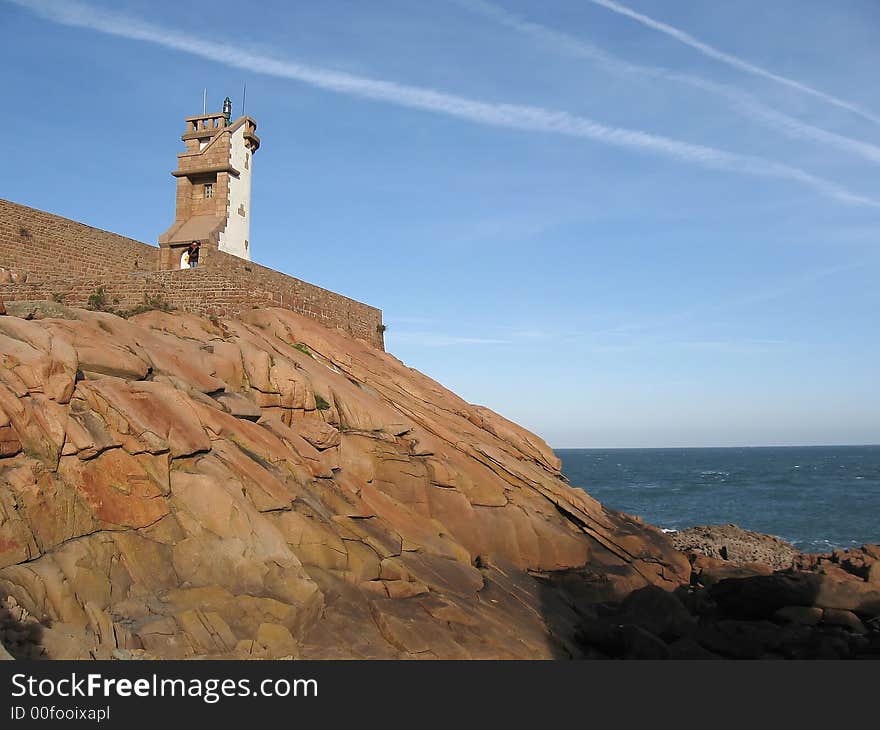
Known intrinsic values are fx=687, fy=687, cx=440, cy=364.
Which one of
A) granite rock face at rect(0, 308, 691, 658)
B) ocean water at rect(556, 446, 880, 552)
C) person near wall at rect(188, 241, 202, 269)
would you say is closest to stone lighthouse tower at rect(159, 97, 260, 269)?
person near wall at rect(188, 241, 202, 269)

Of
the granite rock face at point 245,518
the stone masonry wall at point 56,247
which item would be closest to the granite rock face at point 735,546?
the granite rock face at point 245,518

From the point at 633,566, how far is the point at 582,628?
6112 millimetres

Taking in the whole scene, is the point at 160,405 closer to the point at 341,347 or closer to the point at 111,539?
the point at 111,539

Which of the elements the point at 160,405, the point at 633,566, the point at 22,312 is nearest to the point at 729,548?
the point at 633,566

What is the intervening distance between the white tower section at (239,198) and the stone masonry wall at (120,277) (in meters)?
3.64

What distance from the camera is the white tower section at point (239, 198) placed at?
27750 mm

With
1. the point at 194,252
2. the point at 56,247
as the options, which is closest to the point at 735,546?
the point at 194,252

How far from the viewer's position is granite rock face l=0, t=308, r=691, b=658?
9984 mm

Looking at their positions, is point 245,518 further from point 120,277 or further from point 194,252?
point 194,252

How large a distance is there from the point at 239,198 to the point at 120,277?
9376 mm

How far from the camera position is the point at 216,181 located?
91.6 feet

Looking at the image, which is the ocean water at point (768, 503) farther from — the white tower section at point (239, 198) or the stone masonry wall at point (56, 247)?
the stone masonry wall at point (56, 247)
